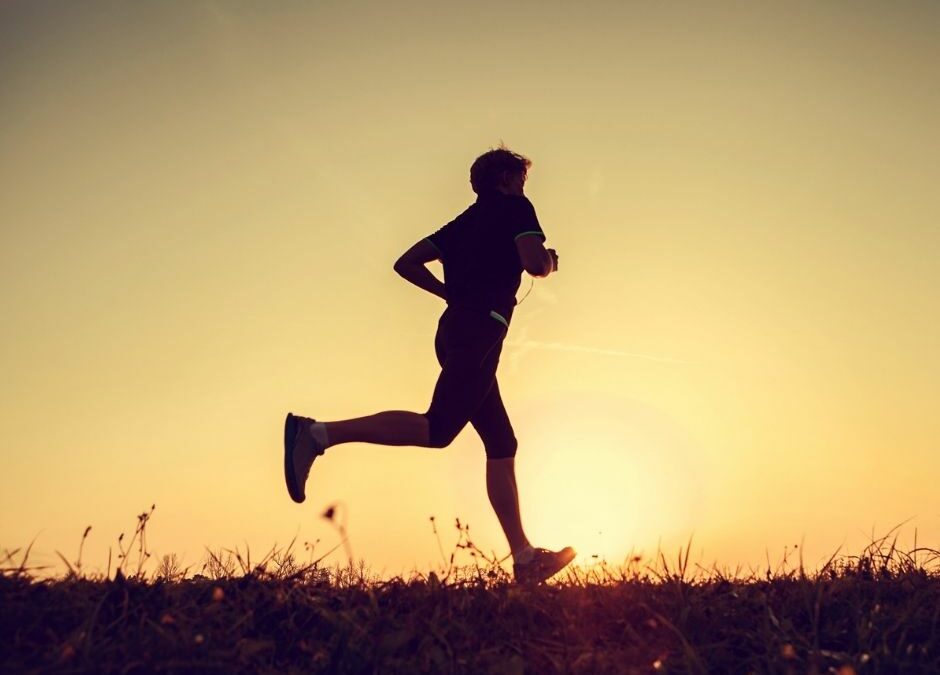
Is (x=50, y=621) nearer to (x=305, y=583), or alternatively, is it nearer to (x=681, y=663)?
(x=305, y=583)

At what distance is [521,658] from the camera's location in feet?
11.4

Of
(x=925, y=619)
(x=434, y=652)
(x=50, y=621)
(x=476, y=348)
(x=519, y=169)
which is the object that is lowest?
(x=925, y=619)

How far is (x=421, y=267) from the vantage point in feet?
20.7

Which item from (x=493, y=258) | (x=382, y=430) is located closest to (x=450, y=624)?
(x=382, y=430)

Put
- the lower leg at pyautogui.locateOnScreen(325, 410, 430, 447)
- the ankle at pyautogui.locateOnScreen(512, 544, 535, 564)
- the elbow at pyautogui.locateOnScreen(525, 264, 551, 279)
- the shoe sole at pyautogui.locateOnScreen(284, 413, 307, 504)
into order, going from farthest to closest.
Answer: the ankle at pyautogui.locateOnScreen(512, 544, 535, 564), the elbow at pyautogui.locateOnScreen(525, 264, 551, 279), the lower leg at pyautogui.locateOnScreen(325, 410, 430, 447), the shoe sole at pyautogui.locateOnScreen(284, 413, 307, 504)

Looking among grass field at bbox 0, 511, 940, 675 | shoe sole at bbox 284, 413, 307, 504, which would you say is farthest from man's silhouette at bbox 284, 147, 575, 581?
grass field at bbox 0, 511, 940, 675

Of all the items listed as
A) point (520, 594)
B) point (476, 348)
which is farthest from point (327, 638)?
point (476, 348)

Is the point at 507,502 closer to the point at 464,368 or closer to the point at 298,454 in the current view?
the point at 464,368

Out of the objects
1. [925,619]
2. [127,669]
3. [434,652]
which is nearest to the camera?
[127,669]

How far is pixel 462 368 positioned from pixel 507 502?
42.6 inches

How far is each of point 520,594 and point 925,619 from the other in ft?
6.09

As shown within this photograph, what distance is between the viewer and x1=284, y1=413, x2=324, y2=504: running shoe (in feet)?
17.8

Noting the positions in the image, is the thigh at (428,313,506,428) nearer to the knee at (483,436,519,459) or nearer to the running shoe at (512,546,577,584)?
the knee at (483,436,519,459)

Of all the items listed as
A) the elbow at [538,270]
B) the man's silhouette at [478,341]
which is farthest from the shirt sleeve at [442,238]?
the elbow at [538,270]
